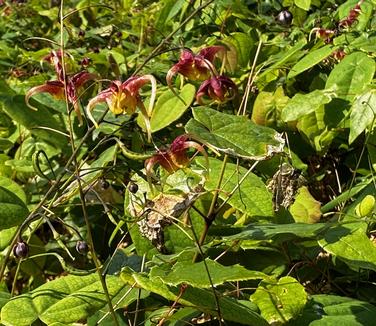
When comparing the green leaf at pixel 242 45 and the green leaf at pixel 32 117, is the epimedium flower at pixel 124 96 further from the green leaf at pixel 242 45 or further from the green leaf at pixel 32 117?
the green leaf at pixel 242 45

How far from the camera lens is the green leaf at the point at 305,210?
1357 millimetres

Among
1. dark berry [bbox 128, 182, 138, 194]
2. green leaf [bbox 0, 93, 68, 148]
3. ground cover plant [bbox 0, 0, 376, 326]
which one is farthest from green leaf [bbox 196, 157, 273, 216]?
green leaf [bbox 0, 93, 68, 148]

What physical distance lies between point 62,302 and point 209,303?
0.67 feet

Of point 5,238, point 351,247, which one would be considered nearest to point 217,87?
point 351,247

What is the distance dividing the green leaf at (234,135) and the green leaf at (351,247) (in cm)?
17

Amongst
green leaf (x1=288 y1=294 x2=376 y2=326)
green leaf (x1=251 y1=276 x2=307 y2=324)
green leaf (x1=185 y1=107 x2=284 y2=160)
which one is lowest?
green leaf (x1=288 y1=294 x2=376 y2=326)

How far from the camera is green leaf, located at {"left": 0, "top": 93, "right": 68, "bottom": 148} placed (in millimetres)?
1748

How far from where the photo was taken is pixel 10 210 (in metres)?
1.28

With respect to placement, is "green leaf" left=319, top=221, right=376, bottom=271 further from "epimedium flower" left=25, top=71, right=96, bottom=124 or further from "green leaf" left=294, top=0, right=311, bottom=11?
"green leaf" left=294, top=0, right=311, bottom=11

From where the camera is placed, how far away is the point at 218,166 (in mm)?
1322

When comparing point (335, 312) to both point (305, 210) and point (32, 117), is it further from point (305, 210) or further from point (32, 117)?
point (32, 117)

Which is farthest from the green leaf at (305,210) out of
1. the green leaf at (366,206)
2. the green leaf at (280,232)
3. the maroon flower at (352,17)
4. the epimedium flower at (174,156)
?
the maroon flower at (352,17)

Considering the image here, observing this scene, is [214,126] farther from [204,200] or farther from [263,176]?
[263,176]

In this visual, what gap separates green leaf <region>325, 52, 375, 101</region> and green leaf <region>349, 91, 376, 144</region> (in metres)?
0.13
